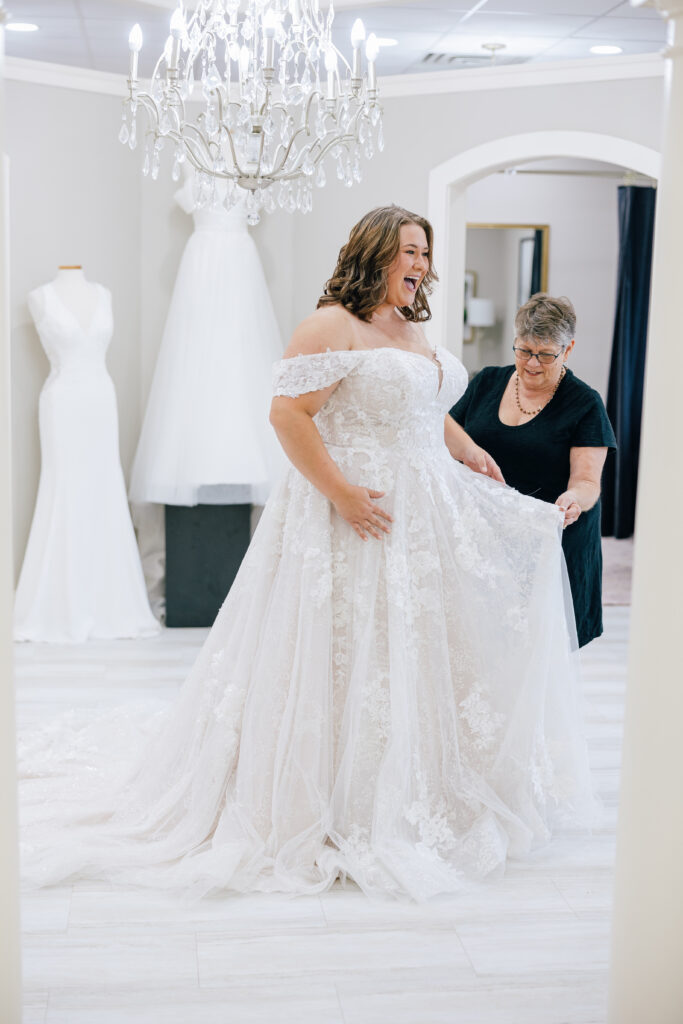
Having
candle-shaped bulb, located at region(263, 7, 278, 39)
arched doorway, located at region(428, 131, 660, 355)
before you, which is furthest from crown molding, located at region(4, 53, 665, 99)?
candle-shaped bulb, located at region(263, 7, 278, 39)

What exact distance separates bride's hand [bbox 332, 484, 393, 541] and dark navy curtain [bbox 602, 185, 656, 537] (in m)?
5.48

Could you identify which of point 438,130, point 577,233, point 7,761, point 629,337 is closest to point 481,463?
point 7,761

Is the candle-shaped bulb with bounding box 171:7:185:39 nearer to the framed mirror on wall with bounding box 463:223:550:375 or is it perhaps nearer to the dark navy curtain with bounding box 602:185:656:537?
the framed mirror on wall with bounding box 463:223:550:375

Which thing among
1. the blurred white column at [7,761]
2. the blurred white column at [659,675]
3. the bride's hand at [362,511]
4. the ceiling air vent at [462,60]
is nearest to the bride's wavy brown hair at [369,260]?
the bride's hand at [362,511]

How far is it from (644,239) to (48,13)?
492cm

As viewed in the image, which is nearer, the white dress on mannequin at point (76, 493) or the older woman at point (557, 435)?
the older woman at point (557, 435)

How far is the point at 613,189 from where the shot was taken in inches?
319

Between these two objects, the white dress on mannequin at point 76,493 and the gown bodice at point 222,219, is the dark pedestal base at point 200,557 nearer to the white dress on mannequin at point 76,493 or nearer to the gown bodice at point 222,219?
the white dress on mannequin at point 76,493

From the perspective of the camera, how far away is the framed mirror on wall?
26.2ft

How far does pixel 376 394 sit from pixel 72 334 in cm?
251

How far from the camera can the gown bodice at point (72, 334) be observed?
478 cm

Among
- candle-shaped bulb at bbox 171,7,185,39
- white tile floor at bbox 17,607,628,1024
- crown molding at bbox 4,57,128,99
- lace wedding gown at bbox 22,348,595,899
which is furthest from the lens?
crown molding at bbox 4,57,128,99

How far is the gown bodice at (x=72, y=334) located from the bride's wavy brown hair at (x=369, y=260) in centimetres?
234

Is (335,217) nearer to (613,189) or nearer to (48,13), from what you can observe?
(48,13)
